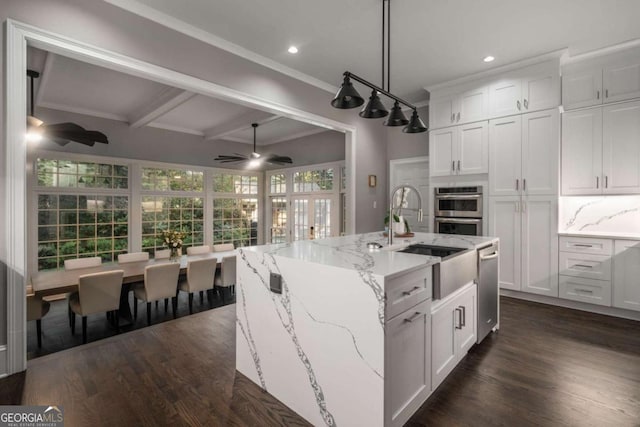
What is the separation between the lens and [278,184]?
7.95 m

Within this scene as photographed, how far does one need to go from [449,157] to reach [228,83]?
312 centimetres

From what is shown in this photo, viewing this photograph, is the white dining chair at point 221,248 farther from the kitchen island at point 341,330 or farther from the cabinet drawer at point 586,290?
the cabinet drawer at point 586,290

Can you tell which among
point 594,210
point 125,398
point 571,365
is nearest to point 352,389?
point 125,398

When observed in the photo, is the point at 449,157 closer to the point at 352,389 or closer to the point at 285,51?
the point at 285,51

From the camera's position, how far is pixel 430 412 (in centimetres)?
172

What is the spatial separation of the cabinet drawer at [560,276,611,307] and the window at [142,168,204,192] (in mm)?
6751

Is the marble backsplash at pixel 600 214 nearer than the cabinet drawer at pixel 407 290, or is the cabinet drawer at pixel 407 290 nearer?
the cabinet drawer at pixel 407 290

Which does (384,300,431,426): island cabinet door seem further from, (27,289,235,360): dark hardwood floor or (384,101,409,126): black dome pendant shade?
(27,289,235,360): dark hardwood floor

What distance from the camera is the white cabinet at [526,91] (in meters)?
3.55

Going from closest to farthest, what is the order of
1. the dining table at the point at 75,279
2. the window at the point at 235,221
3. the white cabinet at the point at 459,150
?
1. the dining table at the point at 75,279
2. the white cabinet at the point at 459,150
3. the window at the point at 235,221

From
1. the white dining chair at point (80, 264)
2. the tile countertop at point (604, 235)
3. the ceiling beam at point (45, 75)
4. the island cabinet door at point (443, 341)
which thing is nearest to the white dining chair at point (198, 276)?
the white dining chair at point (80, 264)

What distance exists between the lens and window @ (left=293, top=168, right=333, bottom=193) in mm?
6664

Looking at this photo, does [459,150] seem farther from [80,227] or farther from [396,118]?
[80,227]

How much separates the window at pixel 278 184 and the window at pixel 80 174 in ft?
10.9
